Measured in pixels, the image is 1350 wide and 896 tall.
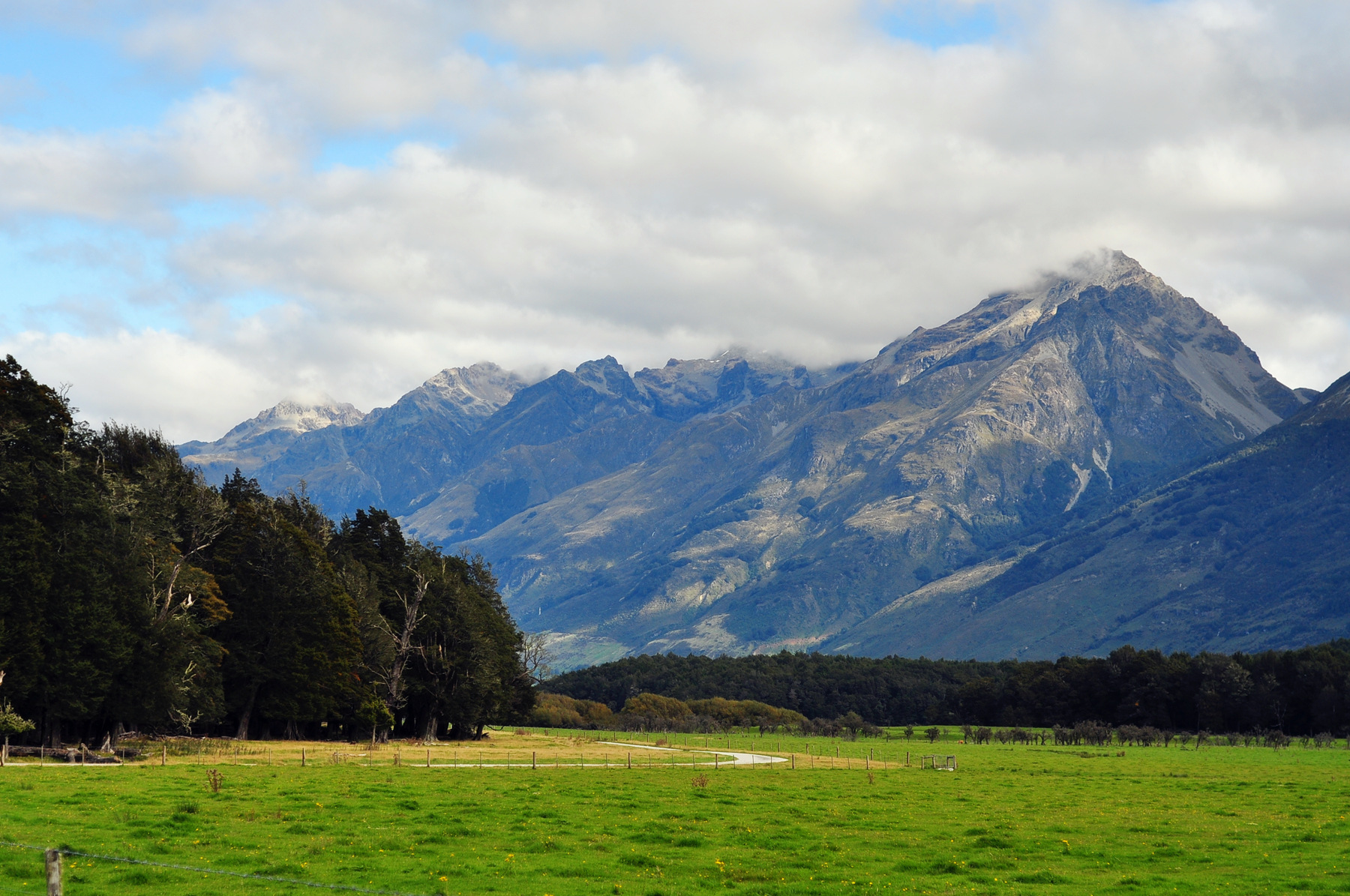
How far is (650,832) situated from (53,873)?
25.9 m

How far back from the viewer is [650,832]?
43594mm

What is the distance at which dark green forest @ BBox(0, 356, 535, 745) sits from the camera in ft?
238

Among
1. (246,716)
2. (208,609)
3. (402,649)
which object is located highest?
(208,609)

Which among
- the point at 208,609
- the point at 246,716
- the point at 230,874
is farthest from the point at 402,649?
the point at 230,874

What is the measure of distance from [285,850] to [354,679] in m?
70.7

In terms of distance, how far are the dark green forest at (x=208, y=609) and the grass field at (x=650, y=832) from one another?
29.0 feet

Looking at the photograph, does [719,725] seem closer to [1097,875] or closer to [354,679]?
[354,679]

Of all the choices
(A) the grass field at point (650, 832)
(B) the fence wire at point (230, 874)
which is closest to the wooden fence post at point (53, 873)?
(B) the fence wire at point (230, 874)

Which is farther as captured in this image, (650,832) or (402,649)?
(402,649)

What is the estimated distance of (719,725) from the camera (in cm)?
19150

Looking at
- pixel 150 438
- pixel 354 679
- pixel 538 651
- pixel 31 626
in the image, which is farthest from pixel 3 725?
pixel 538 651

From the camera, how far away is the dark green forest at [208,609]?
238ft

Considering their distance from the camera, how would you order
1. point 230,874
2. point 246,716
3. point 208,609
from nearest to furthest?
point 230,874
point 208,609
point 246,716

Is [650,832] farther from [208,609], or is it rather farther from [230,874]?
[208,609]
